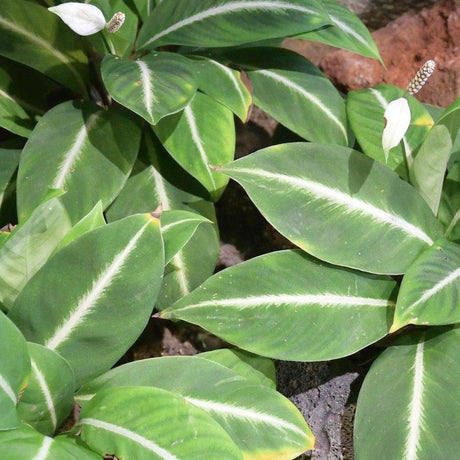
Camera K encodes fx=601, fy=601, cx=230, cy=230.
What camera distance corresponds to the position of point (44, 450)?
0.81 metres

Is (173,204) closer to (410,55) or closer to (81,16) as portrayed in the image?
(81,16)

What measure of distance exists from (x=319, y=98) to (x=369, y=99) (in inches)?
4.5

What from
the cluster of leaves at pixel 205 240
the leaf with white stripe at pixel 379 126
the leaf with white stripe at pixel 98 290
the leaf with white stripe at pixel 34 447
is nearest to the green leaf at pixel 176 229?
the cluster of leaves at pixel 205 240

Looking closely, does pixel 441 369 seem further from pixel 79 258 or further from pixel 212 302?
pixel 79 258

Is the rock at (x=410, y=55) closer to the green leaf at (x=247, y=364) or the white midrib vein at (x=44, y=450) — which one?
the green leaf at (x=247, y=364)

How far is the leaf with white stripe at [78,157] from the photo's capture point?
1.18 m

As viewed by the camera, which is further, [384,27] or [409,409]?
[384,27]

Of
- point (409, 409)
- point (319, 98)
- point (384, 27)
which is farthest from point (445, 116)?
point (384, 27)

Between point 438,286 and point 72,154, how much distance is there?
2.47 feet

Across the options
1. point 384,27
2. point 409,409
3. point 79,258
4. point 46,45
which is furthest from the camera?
point 384,27

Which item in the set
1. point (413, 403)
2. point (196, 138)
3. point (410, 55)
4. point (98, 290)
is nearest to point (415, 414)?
point (413, 403)

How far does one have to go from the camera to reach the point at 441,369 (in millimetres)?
1094

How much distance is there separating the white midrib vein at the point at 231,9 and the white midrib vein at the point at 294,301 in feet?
1.89

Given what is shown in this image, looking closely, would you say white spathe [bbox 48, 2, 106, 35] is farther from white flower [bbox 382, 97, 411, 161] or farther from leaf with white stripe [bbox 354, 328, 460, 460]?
leaf with white stripe [bbox 354, 328, 460, 460]
